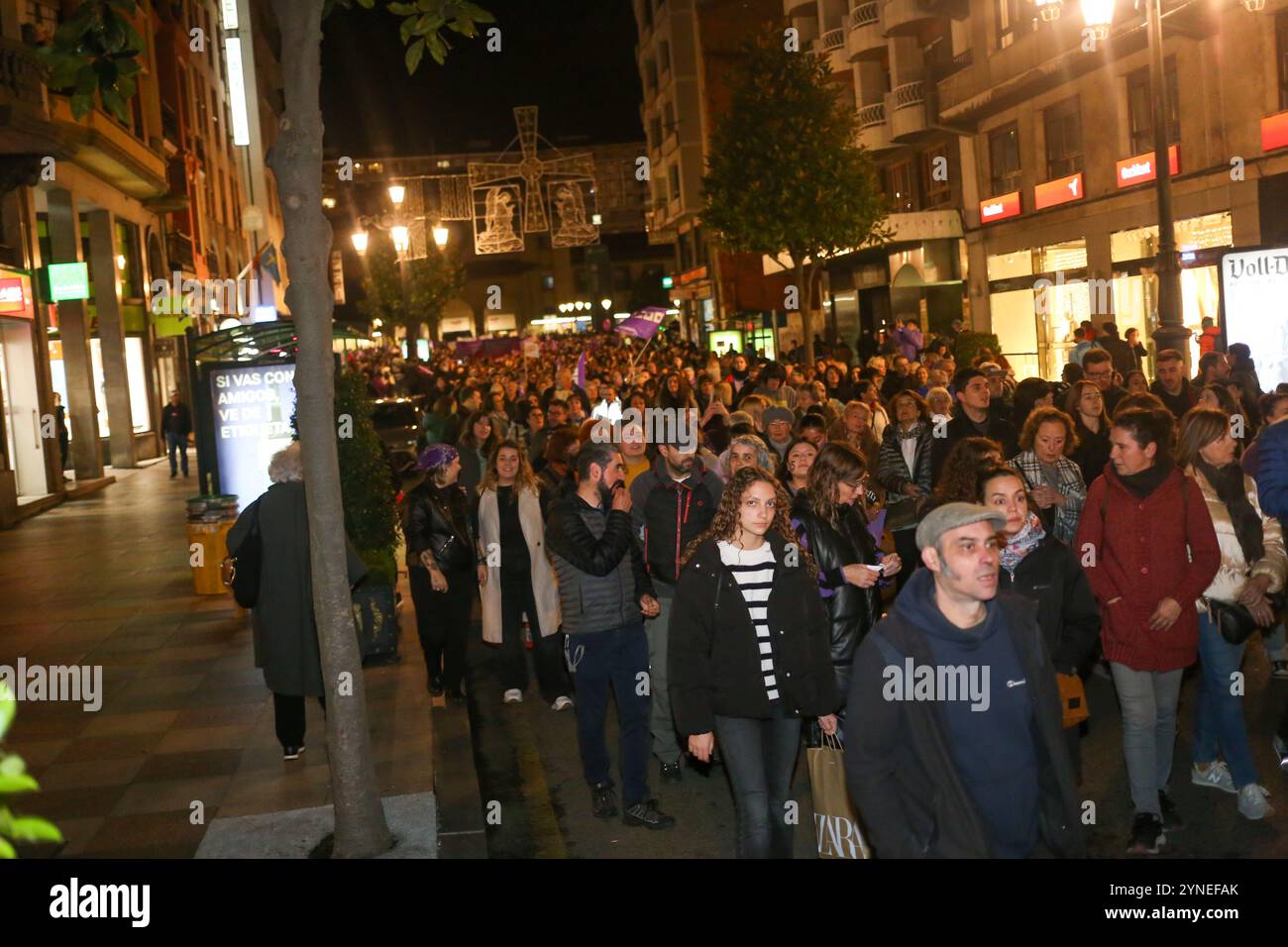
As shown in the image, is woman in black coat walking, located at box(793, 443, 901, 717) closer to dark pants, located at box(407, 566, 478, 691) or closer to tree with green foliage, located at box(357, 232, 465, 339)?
dark pants, located at box(407, 566, 478, 691)

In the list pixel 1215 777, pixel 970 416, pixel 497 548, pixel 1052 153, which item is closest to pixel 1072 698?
pixel 1215 777

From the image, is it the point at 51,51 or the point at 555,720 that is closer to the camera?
the point at 51,51

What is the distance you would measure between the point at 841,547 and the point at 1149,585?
4.53 feet

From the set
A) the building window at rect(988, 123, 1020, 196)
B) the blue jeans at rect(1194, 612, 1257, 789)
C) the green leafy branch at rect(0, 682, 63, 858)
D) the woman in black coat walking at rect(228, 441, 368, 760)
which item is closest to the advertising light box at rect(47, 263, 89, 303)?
the woman in black coat walking at rect(228, 441, 368, 760)

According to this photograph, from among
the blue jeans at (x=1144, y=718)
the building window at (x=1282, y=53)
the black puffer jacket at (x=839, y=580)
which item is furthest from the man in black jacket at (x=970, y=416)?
the building window at (x=1282, y=53)

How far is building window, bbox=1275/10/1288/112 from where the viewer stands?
65.4 ft

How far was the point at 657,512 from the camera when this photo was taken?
24.7 feet

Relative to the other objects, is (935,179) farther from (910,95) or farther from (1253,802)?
(1253,802)

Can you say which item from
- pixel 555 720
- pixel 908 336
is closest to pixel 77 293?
pixel 908 336

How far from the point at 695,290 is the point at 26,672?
54.3 metres

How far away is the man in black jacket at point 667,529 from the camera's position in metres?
7.44

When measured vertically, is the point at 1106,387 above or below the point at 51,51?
below

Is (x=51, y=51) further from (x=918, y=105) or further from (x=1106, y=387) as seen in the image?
(x=918, y=105)

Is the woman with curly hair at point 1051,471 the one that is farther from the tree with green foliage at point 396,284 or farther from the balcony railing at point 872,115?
the tree with green foliage at point 396,284
